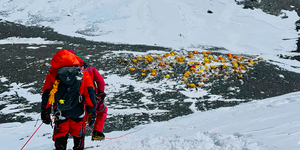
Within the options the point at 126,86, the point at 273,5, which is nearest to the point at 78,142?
the point at 126,86

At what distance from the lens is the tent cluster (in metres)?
Result: 11.2

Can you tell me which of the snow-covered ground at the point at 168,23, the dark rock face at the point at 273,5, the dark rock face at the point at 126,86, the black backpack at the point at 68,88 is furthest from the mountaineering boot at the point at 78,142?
the dark rock face at the point at 273,5

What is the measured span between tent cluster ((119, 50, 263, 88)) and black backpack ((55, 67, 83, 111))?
7.51m

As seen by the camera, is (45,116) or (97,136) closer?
(45,116)

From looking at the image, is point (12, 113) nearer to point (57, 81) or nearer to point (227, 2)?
point (57, 81)

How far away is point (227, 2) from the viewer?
26.5 metres

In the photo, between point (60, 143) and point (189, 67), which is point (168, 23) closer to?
point (189, 67)

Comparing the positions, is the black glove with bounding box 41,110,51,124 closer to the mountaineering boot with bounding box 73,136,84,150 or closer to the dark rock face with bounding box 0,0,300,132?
the mountaineering boot with bounding box 73,136,84,150

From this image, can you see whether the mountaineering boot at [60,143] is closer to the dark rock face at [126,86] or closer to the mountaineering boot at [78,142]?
the mountaineering boot at [78,142]

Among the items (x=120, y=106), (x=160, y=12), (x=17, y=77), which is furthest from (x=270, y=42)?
(x=17, y=77)

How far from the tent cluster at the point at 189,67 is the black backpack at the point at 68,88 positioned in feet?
24.6

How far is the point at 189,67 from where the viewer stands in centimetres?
1214

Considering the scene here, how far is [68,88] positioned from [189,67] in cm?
945

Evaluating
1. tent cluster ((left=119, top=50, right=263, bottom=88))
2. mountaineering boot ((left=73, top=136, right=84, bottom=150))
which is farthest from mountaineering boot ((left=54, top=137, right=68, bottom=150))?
tent cluster ((left=119, top=50, right=263, bottom=88))
